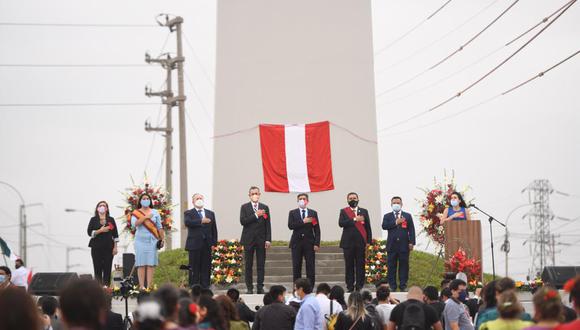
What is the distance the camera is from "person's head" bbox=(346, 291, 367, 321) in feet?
41.0

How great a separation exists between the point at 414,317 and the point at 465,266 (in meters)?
9.00

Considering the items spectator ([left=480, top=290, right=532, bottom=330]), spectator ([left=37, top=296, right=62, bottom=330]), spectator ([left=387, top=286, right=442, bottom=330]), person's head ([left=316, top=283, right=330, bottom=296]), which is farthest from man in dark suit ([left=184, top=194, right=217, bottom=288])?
spectator ([left=480, top=290, right=532, bottom=330])

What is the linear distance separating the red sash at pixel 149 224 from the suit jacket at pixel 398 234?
4.44m

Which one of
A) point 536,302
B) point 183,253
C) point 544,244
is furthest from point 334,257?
point 544,244

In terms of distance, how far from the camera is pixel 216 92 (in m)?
28.0

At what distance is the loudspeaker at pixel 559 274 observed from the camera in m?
21.0

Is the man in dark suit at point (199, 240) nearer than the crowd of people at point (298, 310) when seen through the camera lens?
No

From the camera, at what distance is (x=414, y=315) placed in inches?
458

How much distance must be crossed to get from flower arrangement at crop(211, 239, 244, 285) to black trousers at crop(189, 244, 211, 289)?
8.92ft

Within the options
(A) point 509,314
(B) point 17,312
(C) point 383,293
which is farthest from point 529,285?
(B) point 17,312

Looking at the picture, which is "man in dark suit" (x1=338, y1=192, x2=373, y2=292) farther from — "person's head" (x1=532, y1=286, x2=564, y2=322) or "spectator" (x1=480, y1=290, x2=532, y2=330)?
"person's head" (x1=532, y1=286, x2=564, y2=322)

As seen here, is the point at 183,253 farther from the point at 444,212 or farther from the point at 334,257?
the point at 444,212

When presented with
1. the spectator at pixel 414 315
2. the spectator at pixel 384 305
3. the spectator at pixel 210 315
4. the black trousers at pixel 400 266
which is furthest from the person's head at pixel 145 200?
the spectator at pixel 210 315

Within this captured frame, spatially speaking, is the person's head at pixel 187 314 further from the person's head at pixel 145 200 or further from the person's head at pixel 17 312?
the person's head at pixel 145 200
